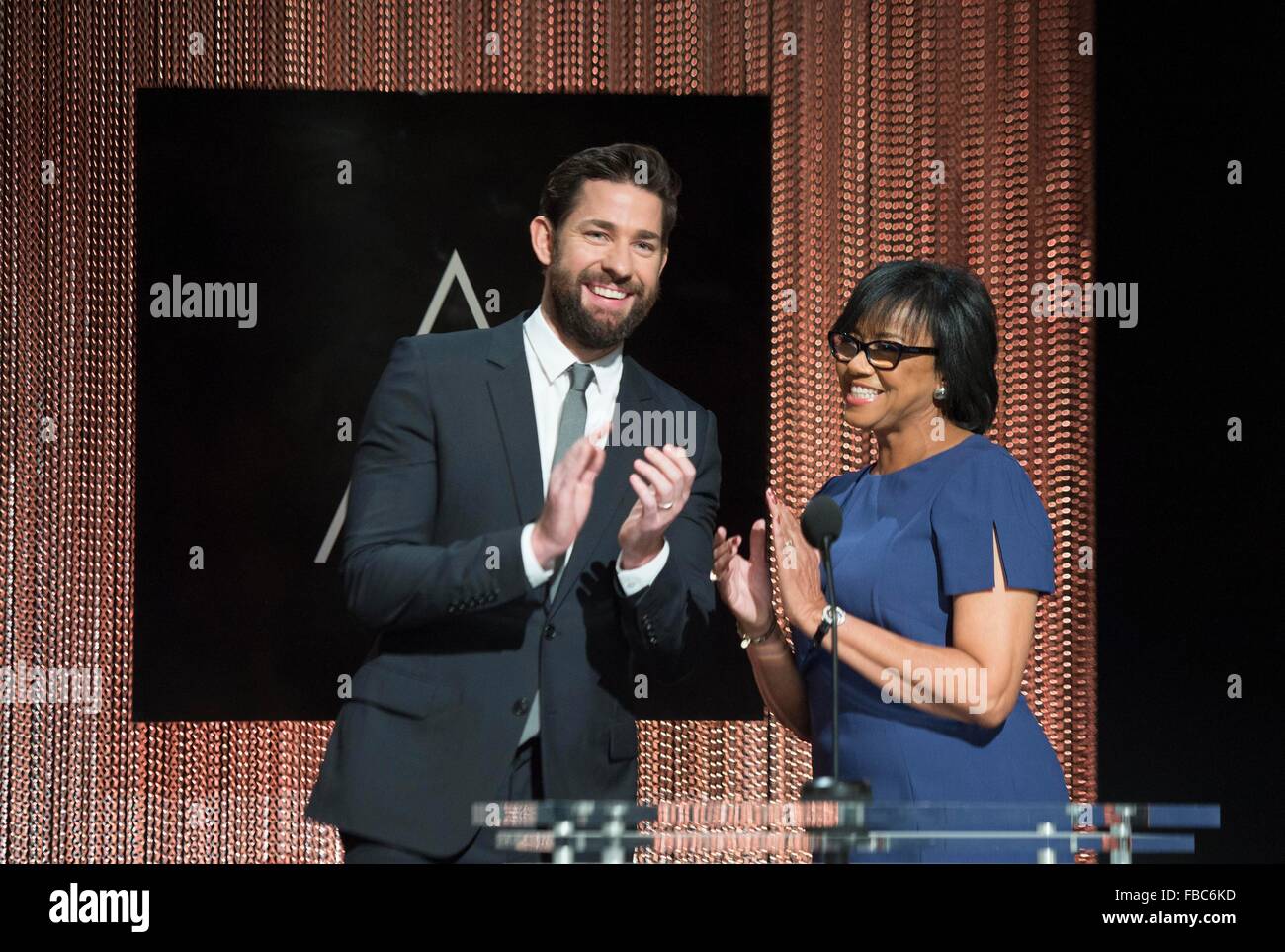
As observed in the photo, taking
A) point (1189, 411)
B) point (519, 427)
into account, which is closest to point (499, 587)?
point (519, 427)

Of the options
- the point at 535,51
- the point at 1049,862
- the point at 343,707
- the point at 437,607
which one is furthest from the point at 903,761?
the point at 535,51

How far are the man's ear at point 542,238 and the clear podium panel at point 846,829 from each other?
123cm

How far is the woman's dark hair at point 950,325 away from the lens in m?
3.13

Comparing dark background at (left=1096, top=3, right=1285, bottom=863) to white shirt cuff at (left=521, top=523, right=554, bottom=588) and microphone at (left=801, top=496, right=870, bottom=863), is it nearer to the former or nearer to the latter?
microphone at (left=801, top=496, right=870, bottom=863)

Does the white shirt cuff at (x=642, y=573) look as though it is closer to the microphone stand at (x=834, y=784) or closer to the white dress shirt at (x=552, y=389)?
the white dress shirt at (x=552, y=389)

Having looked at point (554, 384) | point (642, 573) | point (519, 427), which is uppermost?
point (554, 384)

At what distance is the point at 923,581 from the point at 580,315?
3.33 ft

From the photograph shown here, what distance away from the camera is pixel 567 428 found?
11.4 ft

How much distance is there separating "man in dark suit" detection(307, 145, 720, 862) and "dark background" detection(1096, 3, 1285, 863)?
1.15 meters
